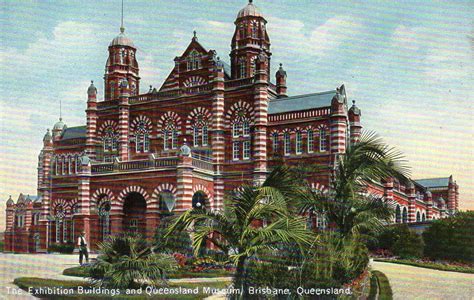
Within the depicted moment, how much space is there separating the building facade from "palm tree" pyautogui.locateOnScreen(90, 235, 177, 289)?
49.2 ft

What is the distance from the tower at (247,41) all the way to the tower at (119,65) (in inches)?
363

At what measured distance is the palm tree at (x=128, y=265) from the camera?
1537cm

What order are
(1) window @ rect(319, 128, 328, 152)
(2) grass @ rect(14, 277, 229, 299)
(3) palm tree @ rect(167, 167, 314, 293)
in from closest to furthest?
(3) palm tree @ rect(167, 167, 314, 293) < (2) grass @ rect(14, 277, 229, 299) < (1) window @ rect(319, 128, 328, 152)

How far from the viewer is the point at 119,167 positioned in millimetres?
36250

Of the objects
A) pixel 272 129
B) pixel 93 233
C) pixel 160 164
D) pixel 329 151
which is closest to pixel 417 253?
pixel 329 151

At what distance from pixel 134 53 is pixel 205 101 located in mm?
11137

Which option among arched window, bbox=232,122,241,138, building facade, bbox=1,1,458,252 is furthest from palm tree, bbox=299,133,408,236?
arched window, bbox=232,122,241,138

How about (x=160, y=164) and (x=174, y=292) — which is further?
(x=160, y=164)

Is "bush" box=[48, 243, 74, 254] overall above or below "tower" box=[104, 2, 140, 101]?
below

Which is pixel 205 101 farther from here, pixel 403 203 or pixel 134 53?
pixel 403 203

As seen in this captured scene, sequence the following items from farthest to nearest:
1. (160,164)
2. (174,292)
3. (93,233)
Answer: (93,233) < (160,164) < (174,292)

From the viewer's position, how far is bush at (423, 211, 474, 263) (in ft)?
82.0

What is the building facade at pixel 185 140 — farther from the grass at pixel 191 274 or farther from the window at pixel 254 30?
the grass at pixel 191 274

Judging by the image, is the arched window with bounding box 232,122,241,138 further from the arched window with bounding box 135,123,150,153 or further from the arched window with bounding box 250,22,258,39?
the arched window with bounding box 250,22,258,39
